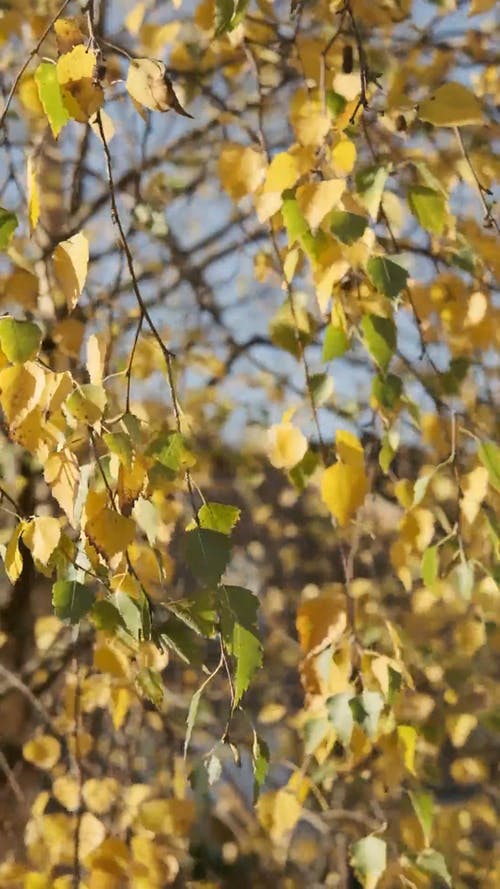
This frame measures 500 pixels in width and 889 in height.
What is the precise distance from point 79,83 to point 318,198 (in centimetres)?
18

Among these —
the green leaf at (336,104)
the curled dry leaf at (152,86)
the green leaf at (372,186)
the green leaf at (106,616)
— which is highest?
the curled dry leaf at (152,86)

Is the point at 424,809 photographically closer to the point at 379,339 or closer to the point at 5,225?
the point at 379,339

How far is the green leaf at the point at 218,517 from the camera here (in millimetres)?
617

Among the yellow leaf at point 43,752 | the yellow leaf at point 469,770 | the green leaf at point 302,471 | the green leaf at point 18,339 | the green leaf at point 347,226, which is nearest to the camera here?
the green leaf at point 18,339

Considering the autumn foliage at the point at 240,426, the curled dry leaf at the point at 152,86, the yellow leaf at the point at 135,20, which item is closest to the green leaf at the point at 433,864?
the autumn foliage at the point at 240,426

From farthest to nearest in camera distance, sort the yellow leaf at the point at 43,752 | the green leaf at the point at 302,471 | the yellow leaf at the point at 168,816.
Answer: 1. the yellow leaf at the point at 43,752
2. the yellow leaf at the point at 168,816
3. the green leaf at the point at 302,471

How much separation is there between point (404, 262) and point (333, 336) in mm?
104

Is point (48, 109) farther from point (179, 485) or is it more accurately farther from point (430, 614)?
point (430, 614)

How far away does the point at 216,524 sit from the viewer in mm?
620

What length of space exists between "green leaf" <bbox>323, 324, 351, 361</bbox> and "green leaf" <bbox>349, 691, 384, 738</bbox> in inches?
10.7

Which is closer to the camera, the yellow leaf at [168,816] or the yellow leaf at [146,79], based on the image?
the yellow leaf at [146,79]

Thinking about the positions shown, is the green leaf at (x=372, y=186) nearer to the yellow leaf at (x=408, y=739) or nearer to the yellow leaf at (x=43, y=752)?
the yellow leaf at (x=408, y=739)

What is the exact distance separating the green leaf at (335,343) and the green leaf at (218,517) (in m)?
0.23

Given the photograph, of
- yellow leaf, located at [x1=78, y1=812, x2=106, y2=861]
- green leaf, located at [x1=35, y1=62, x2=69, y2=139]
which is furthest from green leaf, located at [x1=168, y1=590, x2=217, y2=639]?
yellow leaf, located at [x1=78, y1=812, x2=106, y2=861]
